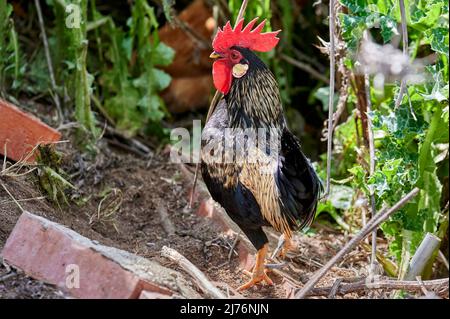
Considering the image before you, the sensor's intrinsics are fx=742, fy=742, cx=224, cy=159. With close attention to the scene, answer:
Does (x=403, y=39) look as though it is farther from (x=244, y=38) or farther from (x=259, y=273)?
(x=259, y=273)

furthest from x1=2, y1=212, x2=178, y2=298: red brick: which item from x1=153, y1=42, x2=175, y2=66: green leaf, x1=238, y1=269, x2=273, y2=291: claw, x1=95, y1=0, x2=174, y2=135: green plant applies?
x1=153, y1=42, x2=175, y2=66: green leaf

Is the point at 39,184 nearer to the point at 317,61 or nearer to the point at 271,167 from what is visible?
the point at 271,167

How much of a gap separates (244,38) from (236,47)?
56 millimetres

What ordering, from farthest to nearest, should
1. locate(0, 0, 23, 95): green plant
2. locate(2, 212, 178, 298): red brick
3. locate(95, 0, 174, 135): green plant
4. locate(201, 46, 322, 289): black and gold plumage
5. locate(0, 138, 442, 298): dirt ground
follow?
locate(95, 0, 174, 135): green plant, locate(0, 0, 23, 95): green plant, locate(0, 138, 442, 298): dirt ground, locate(201, 46, 322, 289): black and gold plumage, locate(2, 212, 178, 298): red brick

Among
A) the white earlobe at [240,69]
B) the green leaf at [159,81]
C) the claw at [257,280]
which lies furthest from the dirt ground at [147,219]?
the white earlobe at [240,69]

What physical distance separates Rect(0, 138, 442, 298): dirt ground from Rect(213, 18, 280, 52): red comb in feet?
3.15

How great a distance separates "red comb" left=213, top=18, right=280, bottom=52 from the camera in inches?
126

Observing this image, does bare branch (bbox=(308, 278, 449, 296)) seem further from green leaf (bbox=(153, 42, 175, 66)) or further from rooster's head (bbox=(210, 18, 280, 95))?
green leaf (bbox=(153, 42, 175, 66))

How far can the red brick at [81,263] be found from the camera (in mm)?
2514

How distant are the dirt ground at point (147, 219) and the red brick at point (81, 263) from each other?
0.33m

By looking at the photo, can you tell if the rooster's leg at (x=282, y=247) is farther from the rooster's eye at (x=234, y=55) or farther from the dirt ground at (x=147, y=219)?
the rooster's eye at (x=234, y=55)

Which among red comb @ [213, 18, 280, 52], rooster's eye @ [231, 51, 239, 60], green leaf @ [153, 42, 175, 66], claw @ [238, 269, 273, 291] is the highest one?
red comb @ [213, 18, 280, 52]

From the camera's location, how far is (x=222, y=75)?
10.7 feet
